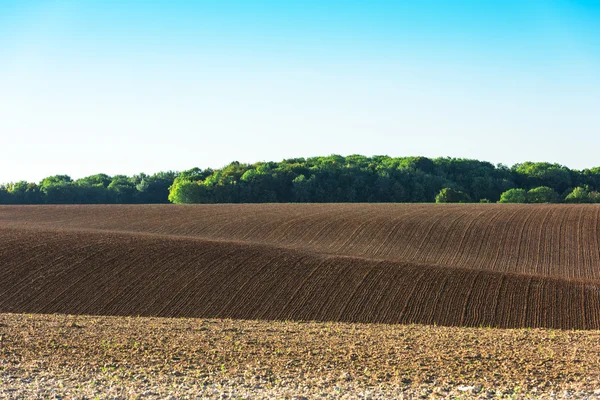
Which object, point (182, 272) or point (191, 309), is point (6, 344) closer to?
point (191, 309)

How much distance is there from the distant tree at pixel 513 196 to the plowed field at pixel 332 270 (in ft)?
141

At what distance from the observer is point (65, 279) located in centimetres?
3431

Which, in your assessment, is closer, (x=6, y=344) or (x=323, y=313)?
(x=6, y=344)

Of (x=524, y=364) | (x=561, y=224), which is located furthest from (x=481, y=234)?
(x=524, y=364)

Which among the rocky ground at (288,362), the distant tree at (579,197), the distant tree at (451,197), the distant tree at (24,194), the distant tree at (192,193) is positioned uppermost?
the distant tree at (24,194)

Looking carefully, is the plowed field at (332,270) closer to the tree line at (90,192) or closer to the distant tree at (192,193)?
the distant tree at (192,193)

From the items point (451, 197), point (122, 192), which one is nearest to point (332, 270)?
point (451, 197)

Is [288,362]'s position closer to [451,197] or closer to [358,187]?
[451,197]

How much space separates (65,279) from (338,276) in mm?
13776

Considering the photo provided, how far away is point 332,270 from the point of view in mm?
36000

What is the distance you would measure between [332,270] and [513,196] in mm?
68291

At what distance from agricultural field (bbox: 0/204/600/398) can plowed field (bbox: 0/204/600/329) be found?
13 centimetres

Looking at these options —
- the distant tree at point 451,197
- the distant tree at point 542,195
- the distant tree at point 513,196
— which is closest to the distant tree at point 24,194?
the distant tree at point 451,197

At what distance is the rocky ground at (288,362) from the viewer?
1305cm
